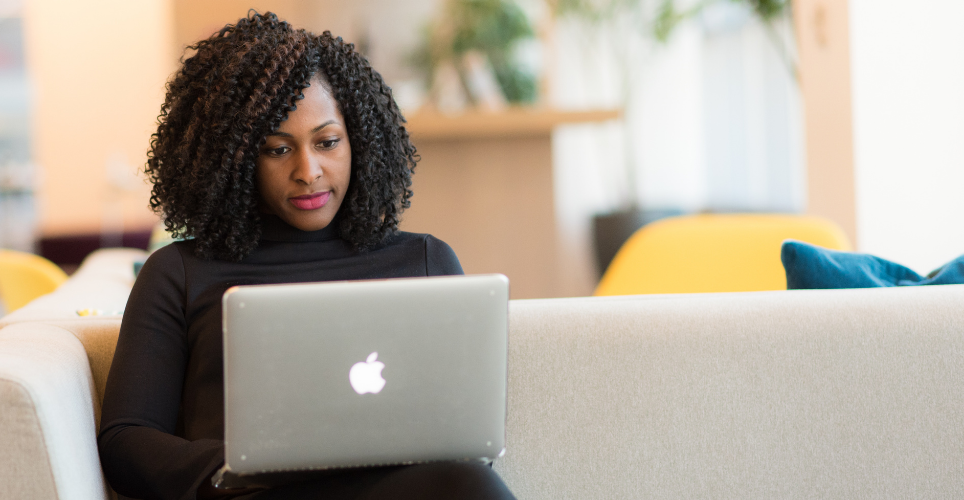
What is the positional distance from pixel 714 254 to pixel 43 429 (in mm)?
1714

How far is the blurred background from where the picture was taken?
300 centimetres

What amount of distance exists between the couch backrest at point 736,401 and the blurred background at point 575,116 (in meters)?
1.93

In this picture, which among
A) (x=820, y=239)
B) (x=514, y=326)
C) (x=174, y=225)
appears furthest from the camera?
(x=820, y=239)

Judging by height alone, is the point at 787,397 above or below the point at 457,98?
below

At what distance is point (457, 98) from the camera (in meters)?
4.14

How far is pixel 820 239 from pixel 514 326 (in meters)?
1.23

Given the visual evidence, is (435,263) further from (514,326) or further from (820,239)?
(820,239)

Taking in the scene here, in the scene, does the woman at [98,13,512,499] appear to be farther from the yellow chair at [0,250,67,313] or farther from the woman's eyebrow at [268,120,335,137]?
the yellow chair at [0,250,67,313]

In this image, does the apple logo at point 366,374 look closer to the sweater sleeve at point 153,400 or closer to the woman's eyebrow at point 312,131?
the sweater sleeve at point 153,400

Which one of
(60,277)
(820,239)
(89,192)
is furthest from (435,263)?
(89,192)

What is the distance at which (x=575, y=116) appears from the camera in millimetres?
3748

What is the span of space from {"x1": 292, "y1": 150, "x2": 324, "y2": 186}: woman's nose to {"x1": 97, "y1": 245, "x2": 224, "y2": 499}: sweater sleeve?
224 mm

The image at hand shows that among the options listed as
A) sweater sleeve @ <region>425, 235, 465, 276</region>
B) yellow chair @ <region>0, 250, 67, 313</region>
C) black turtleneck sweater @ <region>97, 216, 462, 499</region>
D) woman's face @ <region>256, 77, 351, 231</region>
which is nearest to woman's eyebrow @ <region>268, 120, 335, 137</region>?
woman's face @ <region>256, 77, 351, 231</region>

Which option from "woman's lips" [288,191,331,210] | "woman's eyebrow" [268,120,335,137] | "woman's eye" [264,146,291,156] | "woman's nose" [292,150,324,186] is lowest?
"woman's lips" [288,191,331,210]
